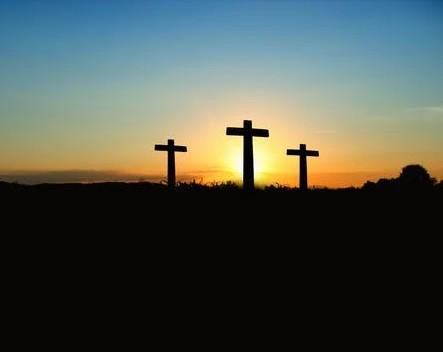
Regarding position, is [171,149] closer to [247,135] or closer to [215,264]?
[247,135]

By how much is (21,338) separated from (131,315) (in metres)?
1.56

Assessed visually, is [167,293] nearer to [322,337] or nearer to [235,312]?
[235,312]

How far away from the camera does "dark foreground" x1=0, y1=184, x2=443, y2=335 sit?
790 centimetres

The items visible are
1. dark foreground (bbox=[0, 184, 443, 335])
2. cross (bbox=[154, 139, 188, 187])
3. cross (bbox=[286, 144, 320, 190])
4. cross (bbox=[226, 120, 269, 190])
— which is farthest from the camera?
cross (bbox=[286, 144, 320, 190])

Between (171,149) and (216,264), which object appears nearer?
(216,264)

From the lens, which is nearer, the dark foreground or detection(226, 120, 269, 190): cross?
the dark foreground

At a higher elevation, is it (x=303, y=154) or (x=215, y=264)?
(x=303, y=154)

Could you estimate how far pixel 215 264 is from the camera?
1029cm

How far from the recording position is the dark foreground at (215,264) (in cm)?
790

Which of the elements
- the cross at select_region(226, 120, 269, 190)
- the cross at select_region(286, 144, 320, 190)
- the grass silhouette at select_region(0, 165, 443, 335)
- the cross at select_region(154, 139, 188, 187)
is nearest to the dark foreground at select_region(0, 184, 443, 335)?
the grass silhouette at select_region(0, 165, 443, 335)

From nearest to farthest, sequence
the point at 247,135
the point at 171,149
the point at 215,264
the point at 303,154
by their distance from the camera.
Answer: the point at 215,264 < the point at 247,135 < the point at 171,149 < the point at 303,154

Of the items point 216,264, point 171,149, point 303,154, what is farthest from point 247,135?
point 216,264

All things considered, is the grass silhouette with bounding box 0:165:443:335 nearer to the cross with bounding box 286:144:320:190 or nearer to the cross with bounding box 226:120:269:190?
the cross with bounding box 226:120:269:190

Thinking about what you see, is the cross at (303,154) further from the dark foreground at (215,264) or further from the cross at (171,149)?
the dark foreground at (215,264)
